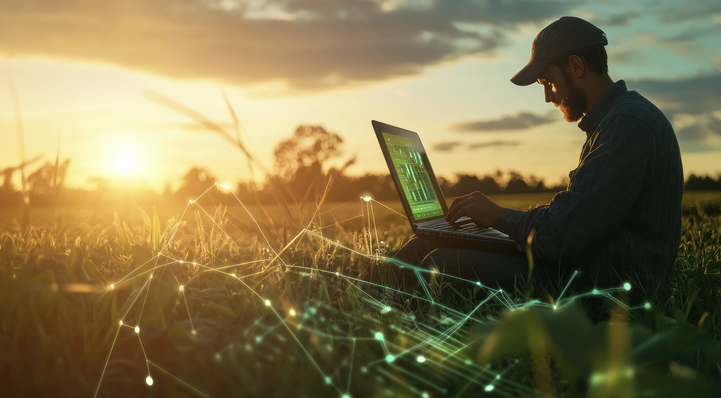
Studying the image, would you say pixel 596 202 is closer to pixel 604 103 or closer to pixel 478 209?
pixel 478 209

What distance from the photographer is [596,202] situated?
2195 millimetres

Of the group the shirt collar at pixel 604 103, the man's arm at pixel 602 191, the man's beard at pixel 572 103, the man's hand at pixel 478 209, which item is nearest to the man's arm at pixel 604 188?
the man's arm at pixel 602 191

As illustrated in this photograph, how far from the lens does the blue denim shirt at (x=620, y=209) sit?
2213mm

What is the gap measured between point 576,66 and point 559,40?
22cm

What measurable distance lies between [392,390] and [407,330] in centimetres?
37

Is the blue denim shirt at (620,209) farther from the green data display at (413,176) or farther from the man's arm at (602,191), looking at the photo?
the green data display at (413,176)

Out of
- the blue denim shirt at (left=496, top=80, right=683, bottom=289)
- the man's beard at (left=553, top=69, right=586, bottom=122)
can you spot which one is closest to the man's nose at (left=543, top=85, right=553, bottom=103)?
the man's beard at (left=553, top=69, right=586, bottom=122)

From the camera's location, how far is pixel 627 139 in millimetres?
2217

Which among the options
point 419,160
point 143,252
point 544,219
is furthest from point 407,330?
point 419,160

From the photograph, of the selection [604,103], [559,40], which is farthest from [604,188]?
[559,40]

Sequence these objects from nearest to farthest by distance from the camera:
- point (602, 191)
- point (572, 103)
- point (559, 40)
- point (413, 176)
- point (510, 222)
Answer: point (602, 191), point (510, 222), point (559, 40), point (572, 103), point (413, 176)

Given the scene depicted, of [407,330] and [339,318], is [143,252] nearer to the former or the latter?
[339,318]

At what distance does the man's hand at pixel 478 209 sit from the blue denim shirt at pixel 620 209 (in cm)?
14

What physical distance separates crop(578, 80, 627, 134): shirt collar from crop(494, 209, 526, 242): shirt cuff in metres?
0.88
